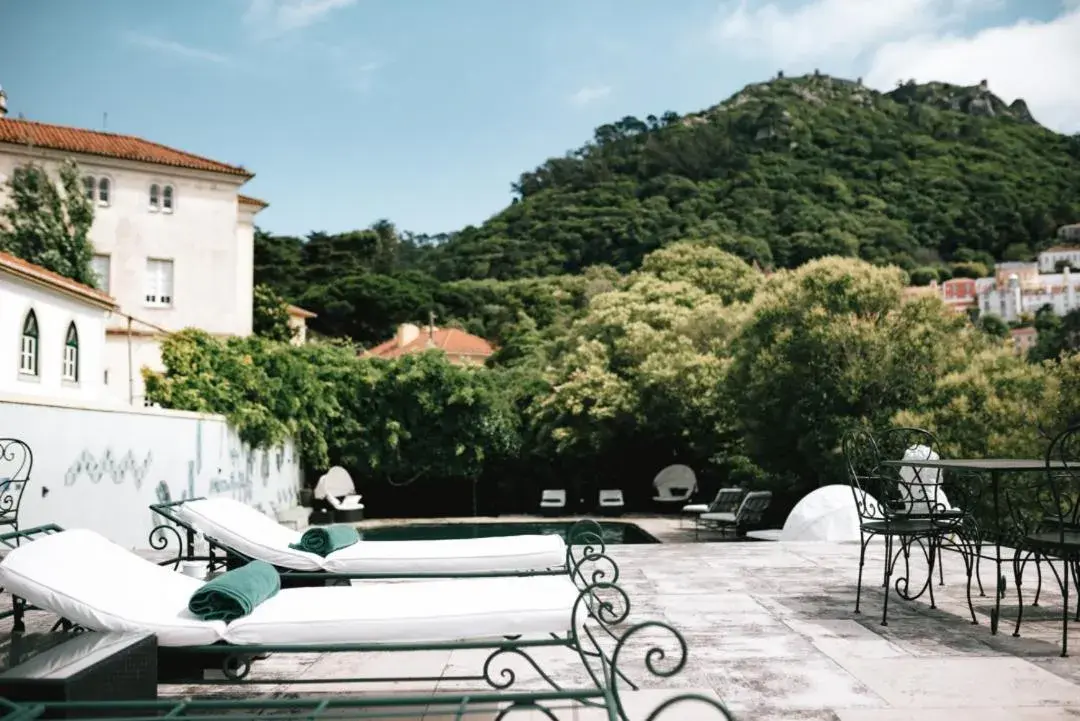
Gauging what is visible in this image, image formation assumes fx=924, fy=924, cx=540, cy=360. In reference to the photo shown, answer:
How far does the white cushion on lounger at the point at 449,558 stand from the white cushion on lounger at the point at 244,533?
0.19 m

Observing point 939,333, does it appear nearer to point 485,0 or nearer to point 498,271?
point 485,0

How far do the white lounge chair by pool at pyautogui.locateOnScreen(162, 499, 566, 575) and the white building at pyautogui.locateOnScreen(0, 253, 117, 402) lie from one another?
856 centimetres

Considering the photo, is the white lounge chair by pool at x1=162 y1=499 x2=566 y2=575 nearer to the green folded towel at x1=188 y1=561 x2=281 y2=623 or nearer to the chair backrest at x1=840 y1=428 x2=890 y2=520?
the green folded towel at x1=188 y1=561 x2=281 y2=623

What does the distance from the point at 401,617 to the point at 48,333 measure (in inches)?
539

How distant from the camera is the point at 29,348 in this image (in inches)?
574

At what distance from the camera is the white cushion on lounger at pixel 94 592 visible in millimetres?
3449

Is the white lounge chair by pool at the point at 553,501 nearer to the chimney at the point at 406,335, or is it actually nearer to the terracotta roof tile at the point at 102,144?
the terracotta roof tile at the point at 102,144

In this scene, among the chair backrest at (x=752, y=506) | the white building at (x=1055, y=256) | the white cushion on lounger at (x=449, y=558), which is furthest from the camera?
the white building at (x=1055, y=256)

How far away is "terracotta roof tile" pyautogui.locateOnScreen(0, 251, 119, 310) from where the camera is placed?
43.8 ft

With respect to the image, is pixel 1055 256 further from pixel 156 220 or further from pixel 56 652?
pixel 56 652

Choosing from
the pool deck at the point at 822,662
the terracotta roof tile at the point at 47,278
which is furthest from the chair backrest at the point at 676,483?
the pool deck at the point at 822,662

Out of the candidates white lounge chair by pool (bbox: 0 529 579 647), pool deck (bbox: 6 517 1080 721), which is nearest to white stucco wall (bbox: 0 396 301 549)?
pool deck (bbox: 6 517 1080 721)

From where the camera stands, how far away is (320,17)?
83.9ft

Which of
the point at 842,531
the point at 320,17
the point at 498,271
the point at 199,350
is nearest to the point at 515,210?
the point at 498,271
